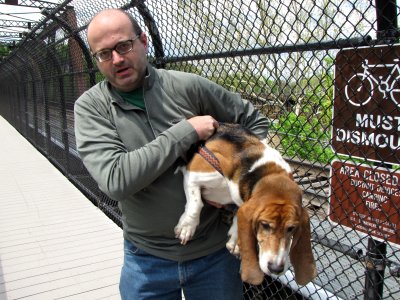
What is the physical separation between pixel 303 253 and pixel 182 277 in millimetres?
778

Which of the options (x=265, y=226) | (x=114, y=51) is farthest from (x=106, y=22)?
(x=265, y=226)

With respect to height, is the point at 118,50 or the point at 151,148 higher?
the point at 118,50

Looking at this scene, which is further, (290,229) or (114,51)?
(114,51)

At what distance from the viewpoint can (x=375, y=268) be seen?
199 cm

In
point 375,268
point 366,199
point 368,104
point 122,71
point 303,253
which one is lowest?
point 375,268

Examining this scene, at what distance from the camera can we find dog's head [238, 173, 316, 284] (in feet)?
5.07

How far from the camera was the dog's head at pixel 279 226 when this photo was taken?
5.07 ft

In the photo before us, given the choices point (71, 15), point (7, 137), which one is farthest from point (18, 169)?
point (7, 137)

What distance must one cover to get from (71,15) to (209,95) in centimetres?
466

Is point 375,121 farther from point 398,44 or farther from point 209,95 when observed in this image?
point 209,95

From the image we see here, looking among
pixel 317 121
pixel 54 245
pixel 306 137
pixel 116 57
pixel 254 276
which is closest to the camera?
pixel 254 276

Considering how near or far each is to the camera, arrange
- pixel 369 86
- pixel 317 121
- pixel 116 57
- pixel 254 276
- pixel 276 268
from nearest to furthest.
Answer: pixel 276 268
pixel 254 276
pixel 369 86
pixel 116 57
pixel 317 121

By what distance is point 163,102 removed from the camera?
205 centimetres

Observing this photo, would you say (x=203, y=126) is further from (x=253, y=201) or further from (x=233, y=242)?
(x=233, y=242)
